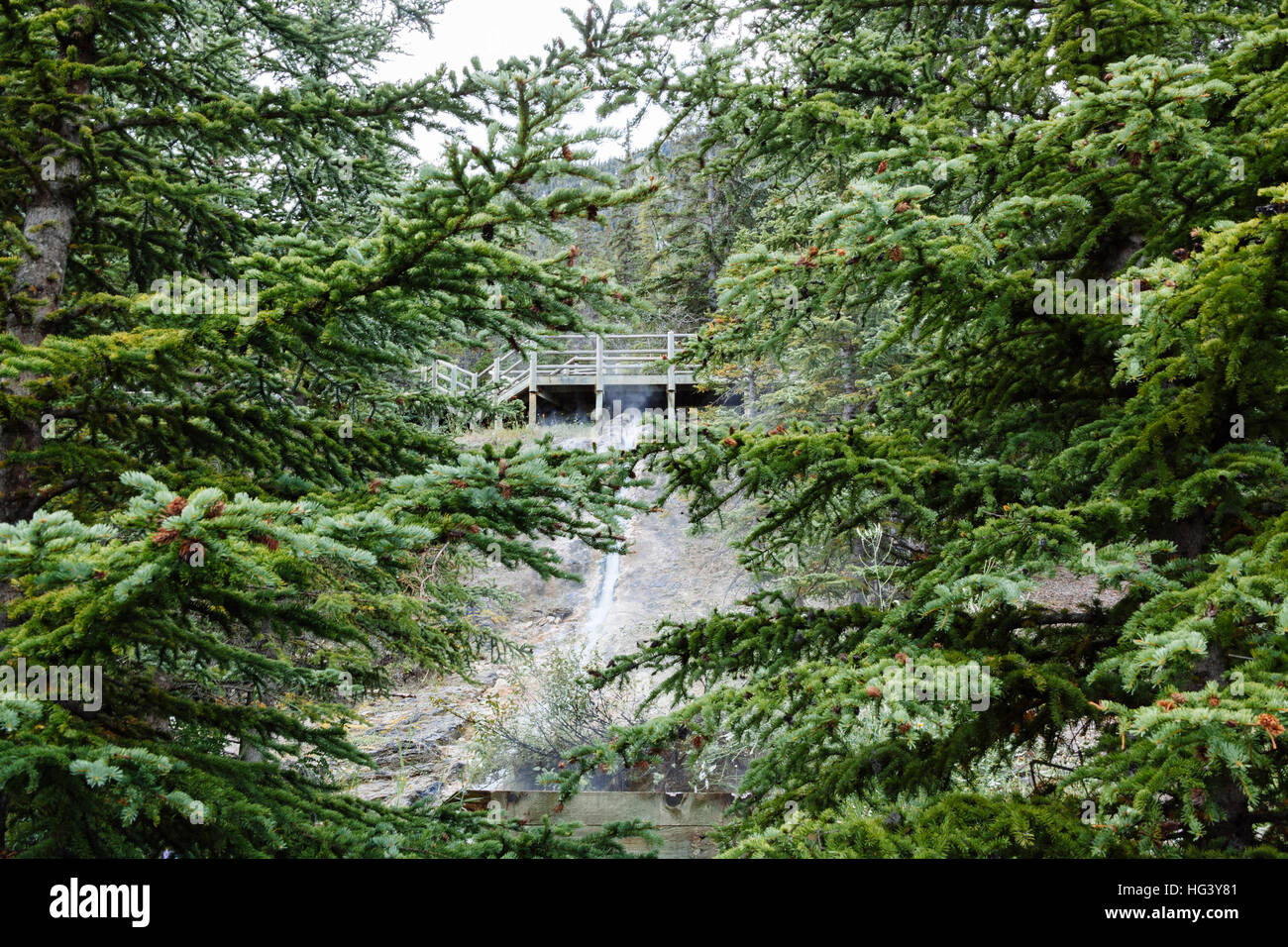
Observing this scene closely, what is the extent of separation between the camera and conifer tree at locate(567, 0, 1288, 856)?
2787 millimetres

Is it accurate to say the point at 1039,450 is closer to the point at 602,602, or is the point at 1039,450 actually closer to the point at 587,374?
the point at 602,602

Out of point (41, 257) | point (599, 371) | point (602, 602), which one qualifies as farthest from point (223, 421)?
point (599, 371)

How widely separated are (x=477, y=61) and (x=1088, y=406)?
4.52m

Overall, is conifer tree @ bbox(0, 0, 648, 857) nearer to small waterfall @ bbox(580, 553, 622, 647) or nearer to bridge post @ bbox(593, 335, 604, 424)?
small waterfall @ bbox(580, 553, 622, 647)

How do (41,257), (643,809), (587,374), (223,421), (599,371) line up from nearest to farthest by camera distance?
(223,421) → (41,257) → (643,809) → (599,371) → (587,374)

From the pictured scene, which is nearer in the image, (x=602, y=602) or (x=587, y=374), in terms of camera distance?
(x=602, y=602)

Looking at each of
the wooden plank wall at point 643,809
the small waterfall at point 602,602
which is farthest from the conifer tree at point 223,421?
the small waterfall at point 602,602

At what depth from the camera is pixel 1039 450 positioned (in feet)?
15.1

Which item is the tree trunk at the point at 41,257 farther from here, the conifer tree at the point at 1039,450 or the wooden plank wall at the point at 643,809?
the wooden plank wall at the point at 643,809

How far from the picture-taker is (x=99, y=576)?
2441mm

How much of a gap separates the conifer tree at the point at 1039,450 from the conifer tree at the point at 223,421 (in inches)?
49.1

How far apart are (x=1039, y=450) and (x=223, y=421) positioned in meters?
4.87

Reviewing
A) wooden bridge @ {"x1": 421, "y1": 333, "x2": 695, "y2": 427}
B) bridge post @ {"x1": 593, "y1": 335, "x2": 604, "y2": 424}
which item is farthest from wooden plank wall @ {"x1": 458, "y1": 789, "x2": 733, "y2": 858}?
bridge post @ {"x1": 593, "y1": 335, "x2": 604, "y2": 424}
